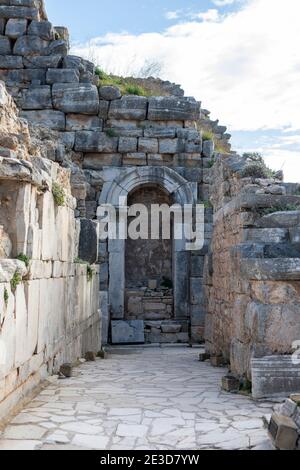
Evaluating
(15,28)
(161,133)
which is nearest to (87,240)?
(161,133)

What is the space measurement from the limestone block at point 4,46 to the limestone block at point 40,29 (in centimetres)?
58

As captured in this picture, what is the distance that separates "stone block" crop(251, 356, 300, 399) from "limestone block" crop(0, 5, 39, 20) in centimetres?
1158

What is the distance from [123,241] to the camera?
43.0ft

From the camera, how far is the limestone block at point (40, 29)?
13.8 meters

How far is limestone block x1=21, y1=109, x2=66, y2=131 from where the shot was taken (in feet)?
43.8

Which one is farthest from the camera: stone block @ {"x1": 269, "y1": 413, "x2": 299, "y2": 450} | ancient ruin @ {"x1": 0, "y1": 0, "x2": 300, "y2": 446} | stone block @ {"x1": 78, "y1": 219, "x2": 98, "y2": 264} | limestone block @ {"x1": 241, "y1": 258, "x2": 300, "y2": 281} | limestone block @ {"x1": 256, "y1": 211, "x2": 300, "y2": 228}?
stone block @ {"x1": 78, "y1": 219, "x2": 98, "y2": 264}

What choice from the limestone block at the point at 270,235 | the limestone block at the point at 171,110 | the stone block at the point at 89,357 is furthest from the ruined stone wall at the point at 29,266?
the limestone block at the point at 171,110

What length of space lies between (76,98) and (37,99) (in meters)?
0.96

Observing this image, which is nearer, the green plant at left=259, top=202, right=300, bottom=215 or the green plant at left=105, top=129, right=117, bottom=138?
the green plant at left=259, top=202, right=300, bottom=215

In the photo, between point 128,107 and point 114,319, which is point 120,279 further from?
point 128,107

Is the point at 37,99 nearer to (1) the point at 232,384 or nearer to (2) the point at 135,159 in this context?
(2) the point at 135,159

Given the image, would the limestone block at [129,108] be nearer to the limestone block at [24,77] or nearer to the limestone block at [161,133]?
the limestone block at [161,133]

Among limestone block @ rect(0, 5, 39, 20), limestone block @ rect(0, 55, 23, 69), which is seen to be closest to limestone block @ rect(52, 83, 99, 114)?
limestone block @ rect(0, 55, 23, 69)

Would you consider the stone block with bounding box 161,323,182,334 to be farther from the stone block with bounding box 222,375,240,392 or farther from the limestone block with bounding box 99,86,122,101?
the stone block with bounding box 222,375,240,392
